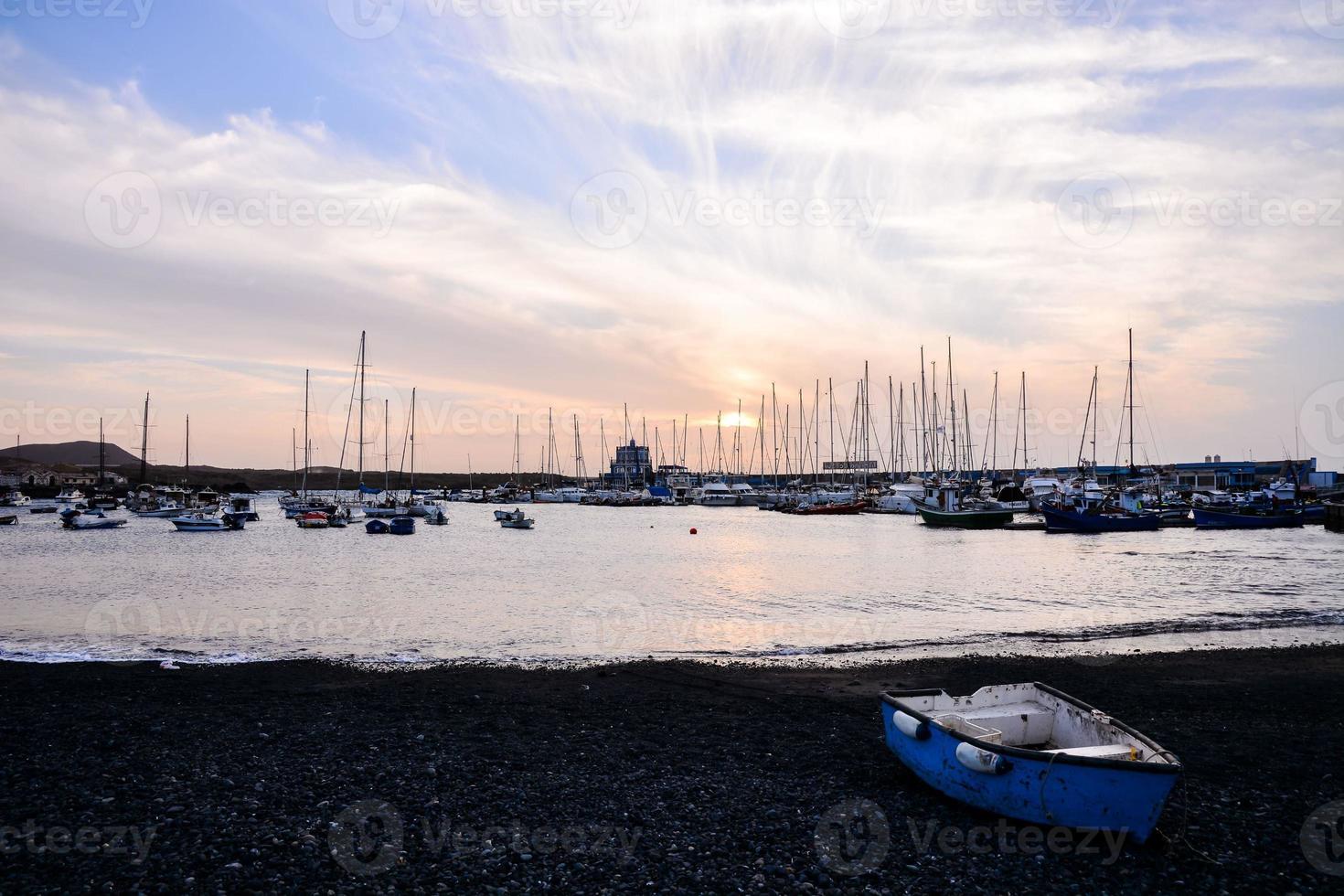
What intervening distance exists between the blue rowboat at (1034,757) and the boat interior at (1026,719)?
12 mm

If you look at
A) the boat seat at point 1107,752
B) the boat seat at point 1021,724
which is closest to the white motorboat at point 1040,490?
the boat seat at point 1021,724

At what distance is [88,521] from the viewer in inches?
3206

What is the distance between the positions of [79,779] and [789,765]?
9109 mm

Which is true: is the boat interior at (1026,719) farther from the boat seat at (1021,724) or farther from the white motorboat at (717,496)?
the white motorboat at (717,496)

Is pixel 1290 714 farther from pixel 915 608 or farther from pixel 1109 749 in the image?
pixel 915 608

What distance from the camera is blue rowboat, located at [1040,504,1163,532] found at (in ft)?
235

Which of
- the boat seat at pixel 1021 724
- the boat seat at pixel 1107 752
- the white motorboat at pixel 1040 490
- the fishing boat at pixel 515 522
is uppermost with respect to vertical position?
the white motorboat at pixel 1040 490

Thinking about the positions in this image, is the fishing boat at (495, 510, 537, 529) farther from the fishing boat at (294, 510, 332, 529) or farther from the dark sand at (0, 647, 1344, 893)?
the dark sand at (0, 647, 1344, 893)

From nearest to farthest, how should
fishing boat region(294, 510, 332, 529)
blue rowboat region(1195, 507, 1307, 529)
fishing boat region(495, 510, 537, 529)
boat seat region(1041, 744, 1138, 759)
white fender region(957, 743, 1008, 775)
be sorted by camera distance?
boat seat region(1041, 744, 1138, 759) → white fender region(957, 743, 1008, 775) → blue rowboat region(1195, 507, 1307, 529) → fishing boat region(294, 510, 332, 529) → fishing boat region(495, 510, 537, 529)

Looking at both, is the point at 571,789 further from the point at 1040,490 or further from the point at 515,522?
the point at 1040,490

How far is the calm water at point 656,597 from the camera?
74.8 feet

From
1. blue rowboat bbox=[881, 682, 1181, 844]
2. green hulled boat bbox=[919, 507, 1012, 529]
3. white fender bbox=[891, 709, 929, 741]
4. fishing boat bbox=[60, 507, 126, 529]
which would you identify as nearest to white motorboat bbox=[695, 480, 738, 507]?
green hulled boat bbox=[919, 507, 1012, 529]

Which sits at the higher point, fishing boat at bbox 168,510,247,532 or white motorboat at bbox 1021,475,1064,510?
white motorboat at bbox 1021,475,1064,510

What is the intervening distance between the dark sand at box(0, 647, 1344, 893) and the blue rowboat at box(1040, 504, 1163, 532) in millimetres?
58413
